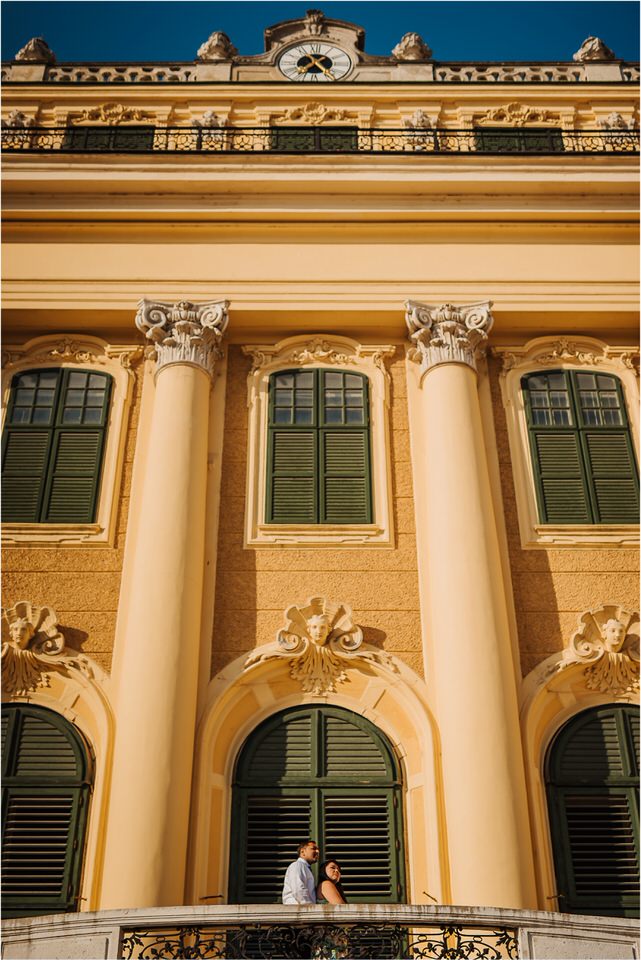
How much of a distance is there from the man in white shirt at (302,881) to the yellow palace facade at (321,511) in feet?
1.92

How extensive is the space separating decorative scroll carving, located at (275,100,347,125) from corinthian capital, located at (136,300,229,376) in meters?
4.62

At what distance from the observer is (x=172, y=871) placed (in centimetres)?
1020

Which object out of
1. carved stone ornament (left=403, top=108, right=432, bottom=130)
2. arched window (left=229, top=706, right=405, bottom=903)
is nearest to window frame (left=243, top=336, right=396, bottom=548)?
arched window (left=229, top=706, right=405, bottom=903)

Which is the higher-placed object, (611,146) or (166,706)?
(611,146)

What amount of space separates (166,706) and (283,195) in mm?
7488

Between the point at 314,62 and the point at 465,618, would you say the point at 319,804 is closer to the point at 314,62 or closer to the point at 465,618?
the point at 465,618

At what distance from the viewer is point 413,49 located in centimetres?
1831

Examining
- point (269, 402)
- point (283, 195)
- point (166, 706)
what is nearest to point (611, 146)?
point (283, 195)

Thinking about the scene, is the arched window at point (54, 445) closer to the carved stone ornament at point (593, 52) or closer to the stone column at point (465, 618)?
the stone column at point (465, 618)

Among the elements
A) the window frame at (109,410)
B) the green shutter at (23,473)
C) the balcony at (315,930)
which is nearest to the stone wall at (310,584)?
the window frame at (109,410)

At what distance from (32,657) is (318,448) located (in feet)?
14.3

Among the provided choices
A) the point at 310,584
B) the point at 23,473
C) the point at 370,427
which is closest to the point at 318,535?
the point at 310,584

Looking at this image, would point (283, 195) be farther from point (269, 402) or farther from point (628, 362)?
point (628, 362)

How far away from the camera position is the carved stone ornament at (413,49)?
1828 centimetres
